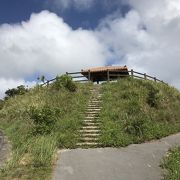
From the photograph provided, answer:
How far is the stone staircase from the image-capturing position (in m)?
20.5

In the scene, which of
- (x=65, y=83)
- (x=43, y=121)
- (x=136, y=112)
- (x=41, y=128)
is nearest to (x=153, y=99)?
(x=136, y=112)

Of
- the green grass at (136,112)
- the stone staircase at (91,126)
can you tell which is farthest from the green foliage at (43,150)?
the green grass at (136,112)

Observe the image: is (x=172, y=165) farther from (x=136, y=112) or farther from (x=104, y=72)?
(x=104, y=72)

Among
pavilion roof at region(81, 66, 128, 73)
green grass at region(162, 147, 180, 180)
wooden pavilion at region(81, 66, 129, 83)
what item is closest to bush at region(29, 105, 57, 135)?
green grass at region(162, 147, 180, 180)

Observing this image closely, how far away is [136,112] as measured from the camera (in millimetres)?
25562

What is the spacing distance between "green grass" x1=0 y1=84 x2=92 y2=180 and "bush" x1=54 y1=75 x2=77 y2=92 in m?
0.45

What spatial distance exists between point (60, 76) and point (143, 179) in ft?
66.0

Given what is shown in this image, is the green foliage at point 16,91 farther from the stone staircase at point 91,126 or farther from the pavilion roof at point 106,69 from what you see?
the stone staircase at point 91,126

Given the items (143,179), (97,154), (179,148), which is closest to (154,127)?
(179,148)

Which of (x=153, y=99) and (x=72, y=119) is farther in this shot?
(x=153, y=99)

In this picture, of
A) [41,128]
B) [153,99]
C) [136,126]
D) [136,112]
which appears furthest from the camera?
[153,99]

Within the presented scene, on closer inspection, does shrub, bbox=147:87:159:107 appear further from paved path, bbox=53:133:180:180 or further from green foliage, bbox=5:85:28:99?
green foliage, bbox=5:85:28:99

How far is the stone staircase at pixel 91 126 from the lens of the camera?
67.1ft

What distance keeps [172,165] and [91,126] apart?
300 inches
